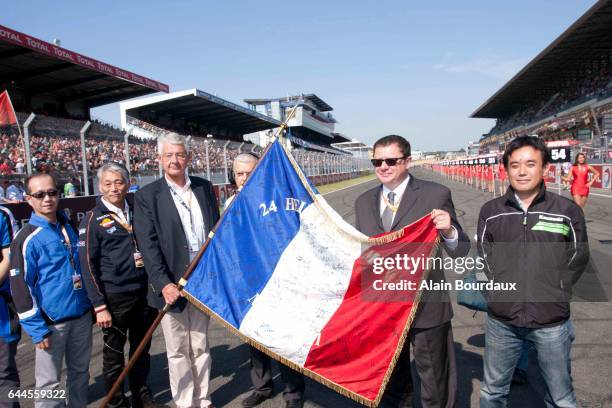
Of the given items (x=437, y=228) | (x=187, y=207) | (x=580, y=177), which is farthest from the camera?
(x=580, y=177)

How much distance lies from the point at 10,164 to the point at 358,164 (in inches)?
2218

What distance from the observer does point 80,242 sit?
3.17 metres

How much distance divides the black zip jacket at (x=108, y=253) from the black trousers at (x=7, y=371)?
614mm

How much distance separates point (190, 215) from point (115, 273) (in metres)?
0.73

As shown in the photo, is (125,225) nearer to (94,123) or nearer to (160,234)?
(160,234)

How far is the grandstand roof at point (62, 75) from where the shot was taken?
2023 centimetres

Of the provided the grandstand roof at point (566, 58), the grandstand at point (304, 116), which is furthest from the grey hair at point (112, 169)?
the grandstand at point (304, 116)

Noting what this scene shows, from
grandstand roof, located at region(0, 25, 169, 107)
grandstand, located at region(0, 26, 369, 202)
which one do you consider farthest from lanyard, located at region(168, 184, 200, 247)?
grandstand roof, located at region(0, 25, 169, 107)

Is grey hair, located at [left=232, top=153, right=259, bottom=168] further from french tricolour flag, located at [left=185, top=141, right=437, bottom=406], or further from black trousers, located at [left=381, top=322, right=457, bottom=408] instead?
black trousers, located at [left=381, top=322, right=457, bottom=408]

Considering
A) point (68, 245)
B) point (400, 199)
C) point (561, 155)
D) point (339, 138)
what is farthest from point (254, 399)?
point (339, 138)

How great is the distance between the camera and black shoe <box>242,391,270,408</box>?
10.9ft

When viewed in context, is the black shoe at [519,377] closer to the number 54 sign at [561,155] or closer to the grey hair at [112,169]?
the grey hair at [112,169]

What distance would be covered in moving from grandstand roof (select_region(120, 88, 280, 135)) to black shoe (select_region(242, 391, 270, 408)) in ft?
117

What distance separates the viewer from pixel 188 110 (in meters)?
40.9
